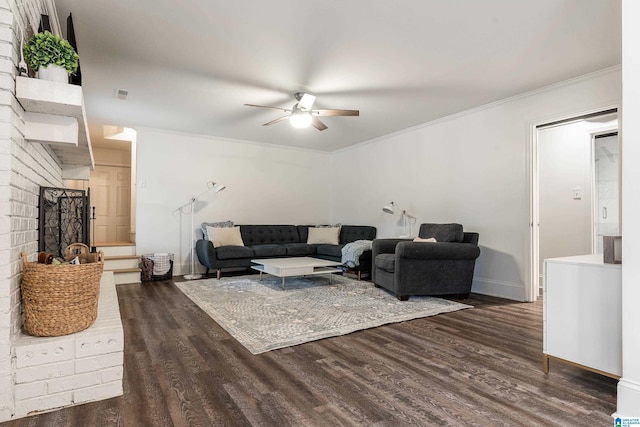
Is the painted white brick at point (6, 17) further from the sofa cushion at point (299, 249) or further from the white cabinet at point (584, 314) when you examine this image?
the sofa cushion at point (299, 249)

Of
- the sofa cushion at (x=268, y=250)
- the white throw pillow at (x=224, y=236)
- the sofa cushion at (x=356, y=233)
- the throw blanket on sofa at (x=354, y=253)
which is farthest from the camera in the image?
the sofa cushion at (x=356, y=233)

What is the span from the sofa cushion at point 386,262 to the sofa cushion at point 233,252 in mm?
2142

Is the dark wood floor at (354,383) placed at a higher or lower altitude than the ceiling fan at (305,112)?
lower

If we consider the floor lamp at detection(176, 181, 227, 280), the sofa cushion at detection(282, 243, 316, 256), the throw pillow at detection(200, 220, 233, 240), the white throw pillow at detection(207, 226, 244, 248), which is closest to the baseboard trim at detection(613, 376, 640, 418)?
the sofa cushion at detection(282, 243, 316, 256)

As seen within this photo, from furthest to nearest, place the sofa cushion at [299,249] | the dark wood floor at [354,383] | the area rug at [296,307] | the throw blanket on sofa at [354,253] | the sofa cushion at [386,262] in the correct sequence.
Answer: the sofa cushion at [299,249] < the throw blanket on sofa at [354,253] < the sofa cushion at [386,262] < the area rug at [296,307] < the dark wood floor at [354,383]

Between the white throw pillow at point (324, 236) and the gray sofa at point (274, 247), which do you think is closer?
the gray sofa at point (274, 247)

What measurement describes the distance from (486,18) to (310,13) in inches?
50.5

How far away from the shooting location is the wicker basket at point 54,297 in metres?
1.73

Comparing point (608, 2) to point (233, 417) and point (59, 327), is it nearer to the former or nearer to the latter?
point (233, 417)

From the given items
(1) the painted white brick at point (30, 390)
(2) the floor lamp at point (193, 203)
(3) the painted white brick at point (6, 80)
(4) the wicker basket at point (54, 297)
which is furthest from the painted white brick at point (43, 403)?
(2) the floor lamp at point (193, 203)

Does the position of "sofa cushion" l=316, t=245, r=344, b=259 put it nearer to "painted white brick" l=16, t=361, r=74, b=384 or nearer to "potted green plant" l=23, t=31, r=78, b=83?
"painted white brick" l=16, t=361, r=74, b=384

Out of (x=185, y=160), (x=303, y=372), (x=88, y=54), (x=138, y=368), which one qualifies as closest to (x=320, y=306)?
(x=303, y=372)

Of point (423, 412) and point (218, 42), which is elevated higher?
point (218, 42)

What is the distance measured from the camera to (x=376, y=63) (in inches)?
129
